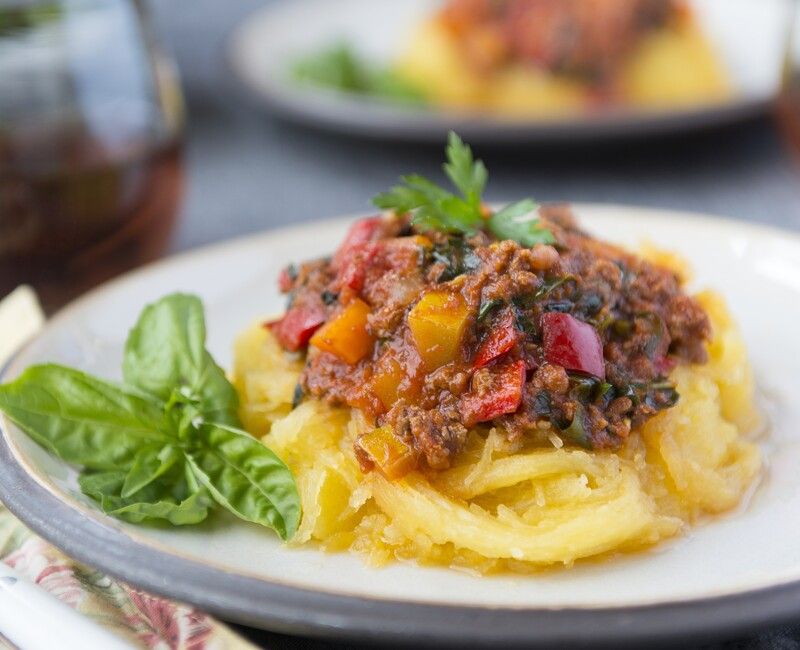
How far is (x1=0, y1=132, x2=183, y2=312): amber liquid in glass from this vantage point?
6266mm

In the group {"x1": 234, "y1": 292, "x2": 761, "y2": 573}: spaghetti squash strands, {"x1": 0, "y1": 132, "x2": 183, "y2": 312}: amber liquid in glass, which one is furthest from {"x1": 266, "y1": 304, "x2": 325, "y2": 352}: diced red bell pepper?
{"x1": 0, "y1": 132, "x2": 183, "y2": 312}: amber liquid in glass

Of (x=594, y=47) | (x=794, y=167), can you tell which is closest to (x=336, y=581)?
(x=794, y=167)

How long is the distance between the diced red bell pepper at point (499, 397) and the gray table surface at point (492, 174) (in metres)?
4.59

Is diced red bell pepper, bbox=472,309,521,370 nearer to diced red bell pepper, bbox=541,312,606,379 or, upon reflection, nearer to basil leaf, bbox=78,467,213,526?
diced red bell pepper, bbox=541,312,606,379

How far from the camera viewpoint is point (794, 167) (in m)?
8.73

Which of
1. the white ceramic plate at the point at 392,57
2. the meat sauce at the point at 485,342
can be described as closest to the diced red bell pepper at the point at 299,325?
the meat sauce at the point at 485,342

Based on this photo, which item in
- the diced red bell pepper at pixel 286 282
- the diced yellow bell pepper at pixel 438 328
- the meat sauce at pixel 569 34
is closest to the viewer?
the diced yellow bell pepper at pixel 438 328

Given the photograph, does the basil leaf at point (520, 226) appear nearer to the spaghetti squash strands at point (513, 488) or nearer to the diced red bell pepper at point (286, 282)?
the spaghetti squash strands at point (513, 488)

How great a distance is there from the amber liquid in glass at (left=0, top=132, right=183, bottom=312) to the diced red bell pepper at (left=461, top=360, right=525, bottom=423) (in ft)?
10.6

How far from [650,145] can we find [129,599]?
6.56 metres

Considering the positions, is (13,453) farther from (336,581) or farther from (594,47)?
(594,47)

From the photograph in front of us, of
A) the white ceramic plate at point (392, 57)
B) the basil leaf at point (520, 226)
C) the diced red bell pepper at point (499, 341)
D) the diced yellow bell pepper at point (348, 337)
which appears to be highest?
the basil leaf at point (520, 226)

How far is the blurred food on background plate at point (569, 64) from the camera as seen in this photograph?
381 inches

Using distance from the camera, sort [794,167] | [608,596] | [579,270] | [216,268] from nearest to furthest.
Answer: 1. [608,596]
2. [579,270]
3. [216,268]
4. [794,167]
